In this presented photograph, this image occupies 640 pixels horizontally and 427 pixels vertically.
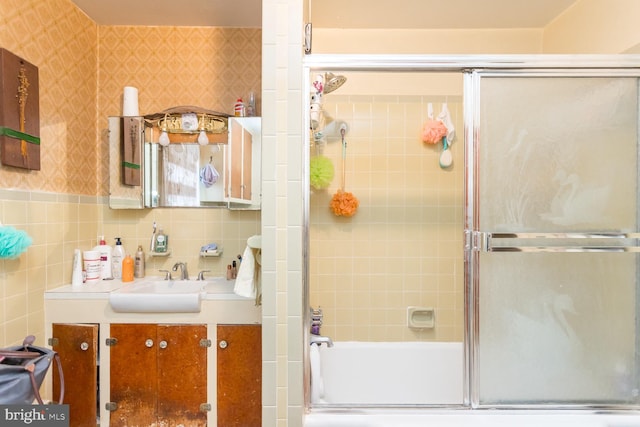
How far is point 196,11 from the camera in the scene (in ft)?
7.27

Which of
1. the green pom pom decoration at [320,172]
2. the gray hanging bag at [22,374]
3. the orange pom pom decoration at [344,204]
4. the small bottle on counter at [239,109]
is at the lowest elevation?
the gray hanging bag at [22,374]

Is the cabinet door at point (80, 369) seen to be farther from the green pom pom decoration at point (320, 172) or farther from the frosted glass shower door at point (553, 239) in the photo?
the frosted glass shower door at point (553, 239)

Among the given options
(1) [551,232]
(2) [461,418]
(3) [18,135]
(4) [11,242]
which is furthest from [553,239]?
(3) [18,135]

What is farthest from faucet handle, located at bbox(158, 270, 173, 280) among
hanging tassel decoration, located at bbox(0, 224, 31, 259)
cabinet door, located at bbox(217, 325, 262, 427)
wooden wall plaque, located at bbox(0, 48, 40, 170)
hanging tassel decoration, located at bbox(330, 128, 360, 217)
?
hanging tassel decoration, located at bbox(330, 128, 360, 217)

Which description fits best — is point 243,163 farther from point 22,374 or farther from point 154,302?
point 22,374

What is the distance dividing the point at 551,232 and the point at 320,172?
50.7 inches

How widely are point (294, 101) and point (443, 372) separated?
190 centimetres

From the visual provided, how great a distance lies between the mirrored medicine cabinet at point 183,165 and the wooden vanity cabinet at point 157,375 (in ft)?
2.77

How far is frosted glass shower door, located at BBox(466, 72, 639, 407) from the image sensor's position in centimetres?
158

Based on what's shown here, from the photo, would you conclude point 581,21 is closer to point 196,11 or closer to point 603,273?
point 603,273

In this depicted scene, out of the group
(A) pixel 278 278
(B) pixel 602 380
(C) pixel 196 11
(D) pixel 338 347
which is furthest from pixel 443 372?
(C) pixel 196 11

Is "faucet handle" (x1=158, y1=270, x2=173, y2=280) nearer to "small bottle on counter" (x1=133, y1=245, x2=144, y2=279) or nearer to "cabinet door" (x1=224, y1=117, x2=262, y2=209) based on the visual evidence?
"small bottle on counter" (x1=133, y1=245, x2=144, y2=279)

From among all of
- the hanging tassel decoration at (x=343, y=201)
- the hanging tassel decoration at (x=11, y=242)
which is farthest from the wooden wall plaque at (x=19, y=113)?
the hanging tassel decoration at (x=343, y=201)

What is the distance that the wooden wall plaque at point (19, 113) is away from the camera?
1.64 m
